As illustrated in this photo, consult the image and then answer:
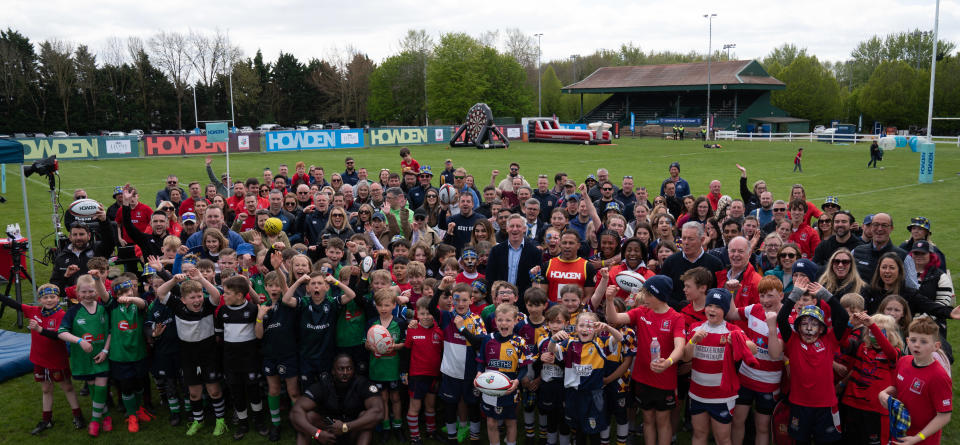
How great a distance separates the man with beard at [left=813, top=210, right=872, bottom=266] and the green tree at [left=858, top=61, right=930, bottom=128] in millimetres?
62688

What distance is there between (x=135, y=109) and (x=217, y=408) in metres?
75.5

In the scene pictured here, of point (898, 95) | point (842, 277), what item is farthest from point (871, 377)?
point (898, 95)

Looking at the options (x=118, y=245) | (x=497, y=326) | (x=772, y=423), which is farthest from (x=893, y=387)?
(x=118, y=245)

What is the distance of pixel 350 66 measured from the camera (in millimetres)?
80000

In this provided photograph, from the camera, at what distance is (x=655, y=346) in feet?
17.0

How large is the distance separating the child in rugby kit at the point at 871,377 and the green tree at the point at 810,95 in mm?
70873

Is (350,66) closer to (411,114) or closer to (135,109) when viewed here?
(411,114)

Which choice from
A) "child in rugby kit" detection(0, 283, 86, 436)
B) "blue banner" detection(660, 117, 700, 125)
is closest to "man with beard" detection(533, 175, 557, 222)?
"child in rugby kit" detection(0, 283, 86, 436)

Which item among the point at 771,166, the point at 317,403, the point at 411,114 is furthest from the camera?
the point at 411,114

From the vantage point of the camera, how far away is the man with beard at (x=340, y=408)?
18.5ft

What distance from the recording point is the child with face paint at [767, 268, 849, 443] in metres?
4.88

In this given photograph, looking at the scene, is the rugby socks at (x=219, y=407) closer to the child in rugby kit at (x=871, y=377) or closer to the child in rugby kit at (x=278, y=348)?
the child in rugby kit at (x=278, y=348)

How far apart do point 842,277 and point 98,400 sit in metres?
7.45

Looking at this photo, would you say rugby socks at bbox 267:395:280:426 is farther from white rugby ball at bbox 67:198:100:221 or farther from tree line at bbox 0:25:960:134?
tree line at bbox 0:25:960:134
